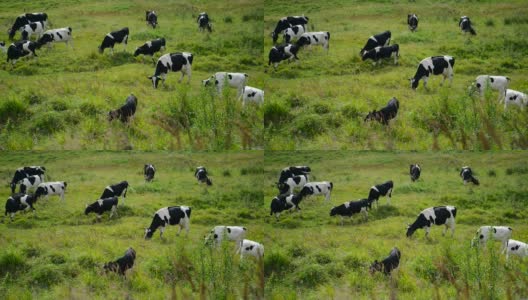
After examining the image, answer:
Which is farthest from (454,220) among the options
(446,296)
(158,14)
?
(158,14)

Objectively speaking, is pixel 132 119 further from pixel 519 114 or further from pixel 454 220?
pixel 519 114

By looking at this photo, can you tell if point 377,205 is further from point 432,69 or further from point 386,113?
point 432,69

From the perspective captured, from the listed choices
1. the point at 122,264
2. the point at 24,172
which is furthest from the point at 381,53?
the point at 24,172

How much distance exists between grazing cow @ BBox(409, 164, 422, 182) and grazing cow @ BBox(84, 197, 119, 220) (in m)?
3.90

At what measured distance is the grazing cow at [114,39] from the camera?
10.1 meters

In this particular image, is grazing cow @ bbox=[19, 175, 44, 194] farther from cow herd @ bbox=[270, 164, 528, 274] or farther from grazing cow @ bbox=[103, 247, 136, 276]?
cow herd @ bbox=[270, 164, 528, 274]

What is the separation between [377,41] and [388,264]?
2.98 metres

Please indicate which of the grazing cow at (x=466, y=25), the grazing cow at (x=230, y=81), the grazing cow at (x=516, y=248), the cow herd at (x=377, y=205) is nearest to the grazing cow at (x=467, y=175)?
the cow herd at (x=377, y=205)

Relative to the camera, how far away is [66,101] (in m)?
9.70

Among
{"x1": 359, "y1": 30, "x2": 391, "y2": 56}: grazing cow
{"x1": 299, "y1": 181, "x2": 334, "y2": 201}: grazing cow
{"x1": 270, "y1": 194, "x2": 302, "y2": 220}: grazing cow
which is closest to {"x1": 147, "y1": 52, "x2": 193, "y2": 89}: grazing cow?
{"x1": 270, "y1": 194, "x2": 302, "y2": 220}: grazing cow

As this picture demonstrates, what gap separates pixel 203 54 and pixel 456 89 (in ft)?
11.3

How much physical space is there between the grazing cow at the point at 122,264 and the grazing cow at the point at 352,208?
267cm

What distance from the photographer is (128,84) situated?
9.90m

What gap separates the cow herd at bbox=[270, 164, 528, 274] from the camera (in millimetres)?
9367
